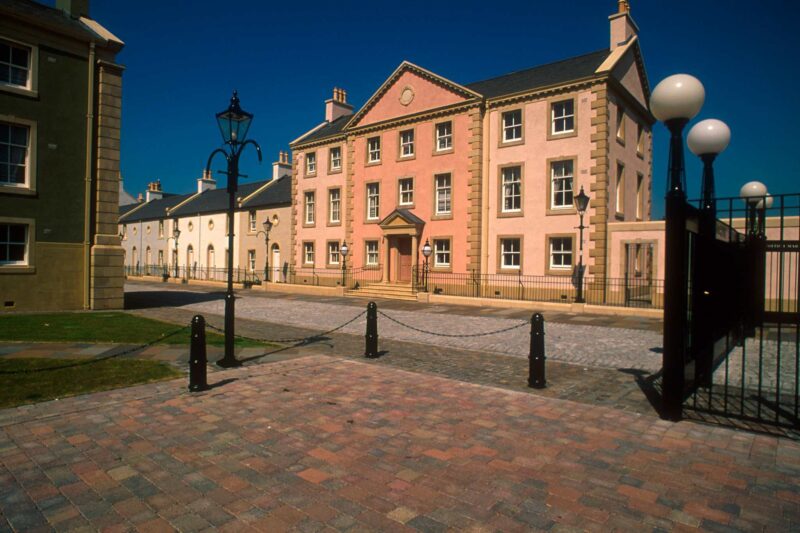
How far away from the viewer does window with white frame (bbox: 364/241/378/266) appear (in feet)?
103

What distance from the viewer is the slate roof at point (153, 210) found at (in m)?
54.5

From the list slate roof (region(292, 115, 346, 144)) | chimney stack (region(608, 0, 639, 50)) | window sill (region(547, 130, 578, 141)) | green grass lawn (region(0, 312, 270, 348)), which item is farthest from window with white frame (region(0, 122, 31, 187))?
chimney stack (region(608, 0, 639, 50))

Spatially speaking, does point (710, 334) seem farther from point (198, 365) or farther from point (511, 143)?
point (511, 143)

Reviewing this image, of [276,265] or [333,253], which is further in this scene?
[276,265]

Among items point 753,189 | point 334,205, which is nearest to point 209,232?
point 334,205

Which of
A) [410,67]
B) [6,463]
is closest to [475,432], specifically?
[6,463]

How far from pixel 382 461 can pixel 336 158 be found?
31.8 meters

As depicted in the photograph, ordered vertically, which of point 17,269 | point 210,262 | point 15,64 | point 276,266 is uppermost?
point 15,64

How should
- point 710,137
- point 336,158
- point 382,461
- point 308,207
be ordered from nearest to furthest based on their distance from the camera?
point 382,461 < point 710,137 < point 336,158 < point 308,207

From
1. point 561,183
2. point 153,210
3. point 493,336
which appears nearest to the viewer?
point 493,336

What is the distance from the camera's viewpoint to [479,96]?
26.1m

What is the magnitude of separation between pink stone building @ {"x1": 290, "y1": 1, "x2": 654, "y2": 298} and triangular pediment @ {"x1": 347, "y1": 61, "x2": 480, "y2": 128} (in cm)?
7

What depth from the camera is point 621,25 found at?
24.7m

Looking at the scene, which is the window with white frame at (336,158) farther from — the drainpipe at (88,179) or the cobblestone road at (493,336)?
the drainpipe at (88,179)
